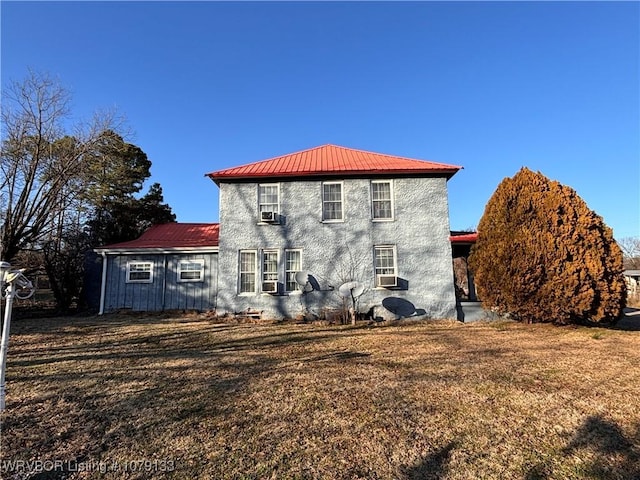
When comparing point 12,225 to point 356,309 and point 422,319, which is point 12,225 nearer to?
point 356,309

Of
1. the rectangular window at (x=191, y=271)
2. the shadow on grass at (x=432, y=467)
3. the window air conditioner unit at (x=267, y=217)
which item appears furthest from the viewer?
the rectangular window at (x=191, y=271)

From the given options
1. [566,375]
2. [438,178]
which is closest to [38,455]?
[566,375]

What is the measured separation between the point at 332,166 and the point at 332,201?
4.42 feet

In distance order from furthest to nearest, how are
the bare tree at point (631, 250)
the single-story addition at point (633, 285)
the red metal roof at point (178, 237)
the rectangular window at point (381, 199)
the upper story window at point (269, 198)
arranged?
the bare tree at point (631, 250) → the single-story addition at point (633, 285) → the red metal roof at point (178, 237) → the upper story window at point (269, 198) → the rectangular window at point (381, 199)

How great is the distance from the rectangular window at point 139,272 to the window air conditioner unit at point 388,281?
9118 millimetres

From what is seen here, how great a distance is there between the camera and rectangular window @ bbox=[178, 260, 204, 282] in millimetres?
14156

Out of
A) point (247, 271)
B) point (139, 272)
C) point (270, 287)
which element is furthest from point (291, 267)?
point (139, 272)

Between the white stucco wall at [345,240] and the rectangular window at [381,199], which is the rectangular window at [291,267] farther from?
the rectangular window at [381,199]

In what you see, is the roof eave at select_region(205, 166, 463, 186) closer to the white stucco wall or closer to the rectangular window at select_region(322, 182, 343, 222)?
the white stucco wall

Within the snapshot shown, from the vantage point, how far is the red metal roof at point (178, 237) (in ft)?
47.2

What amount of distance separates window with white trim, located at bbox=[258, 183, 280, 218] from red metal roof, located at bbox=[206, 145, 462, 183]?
0.45 meters

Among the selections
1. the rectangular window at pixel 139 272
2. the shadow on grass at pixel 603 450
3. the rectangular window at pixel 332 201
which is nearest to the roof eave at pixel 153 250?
the rectangular window at pixel 139 272

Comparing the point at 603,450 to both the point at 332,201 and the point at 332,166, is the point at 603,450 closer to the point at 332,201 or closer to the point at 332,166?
the point at 332,201

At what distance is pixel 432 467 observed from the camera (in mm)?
3201
